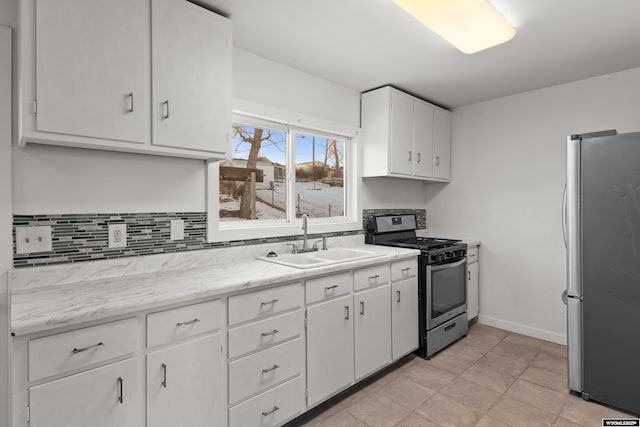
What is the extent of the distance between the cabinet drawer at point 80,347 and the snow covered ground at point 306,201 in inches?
45.6

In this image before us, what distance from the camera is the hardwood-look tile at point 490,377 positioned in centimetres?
246

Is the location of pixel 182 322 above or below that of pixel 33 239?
below

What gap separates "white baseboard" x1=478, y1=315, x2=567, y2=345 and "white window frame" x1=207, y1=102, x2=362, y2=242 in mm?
1767

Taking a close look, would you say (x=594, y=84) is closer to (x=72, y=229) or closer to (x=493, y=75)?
(x=493, y=75)

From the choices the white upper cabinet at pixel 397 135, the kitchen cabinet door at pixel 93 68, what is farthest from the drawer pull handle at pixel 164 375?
the white upper cabinet at pixel 397 135

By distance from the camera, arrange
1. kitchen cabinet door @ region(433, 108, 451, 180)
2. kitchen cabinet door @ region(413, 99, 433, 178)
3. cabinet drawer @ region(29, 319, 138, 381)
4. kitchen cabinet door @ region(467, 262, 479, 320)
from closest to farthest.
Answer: cabinet drawer @ region(29, 319, 138, 381) < kitchen cabinet door @ region(413, 99, 433, 178) < kitchen cabinet door @ region(467, 262, 479, 320) < kitchen cabinet door @ region(433, 108, 451, 180)

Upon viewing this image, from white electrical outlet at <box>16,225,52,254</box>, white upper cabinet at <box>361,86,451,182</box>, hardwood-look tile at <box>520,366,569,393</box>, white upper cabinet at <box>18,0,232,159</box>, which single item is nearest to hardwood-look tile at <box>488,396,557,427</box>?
hardwood-look tile at <box>520,366,569,393</box>

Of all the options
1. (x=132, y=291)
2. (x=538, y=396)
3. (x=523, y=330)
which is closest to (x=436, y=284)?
(x=538, y=396)

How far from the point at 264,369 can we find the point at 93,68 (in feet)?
5.36

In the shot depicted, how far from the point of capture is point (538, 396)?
7.65ft

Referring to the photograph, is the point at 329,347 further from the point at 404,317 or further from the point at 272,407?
the point at 404,317

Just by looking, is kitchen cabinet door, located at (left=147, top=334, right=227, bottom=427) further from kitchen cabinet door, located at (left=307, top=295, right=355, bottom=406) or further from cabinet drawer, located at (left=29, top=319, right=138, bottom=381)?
kitchen cabinet door, located at (left=307, top=295, right=355, bottom=406)

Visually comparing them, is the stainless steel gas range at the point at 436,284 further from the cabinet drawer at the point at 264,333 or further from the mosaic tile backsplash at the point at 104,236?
the mosaic tile backsplash at the point at 104,236

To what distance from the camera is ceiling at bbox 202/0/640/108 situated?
1.94 meters
